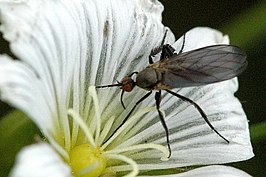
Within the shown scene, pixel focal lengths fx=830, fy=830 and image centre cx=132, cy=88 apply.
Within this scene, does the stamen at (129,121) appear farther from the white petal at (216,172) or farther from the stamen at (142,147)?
the white petal at (216,172)

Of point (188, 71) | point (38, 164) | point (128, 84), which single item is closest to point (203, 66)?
point (188, 71)

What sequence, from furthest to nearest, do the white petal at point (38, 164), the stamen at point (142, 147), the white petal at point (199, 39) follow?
1. the white petal at point (199, 39)
2. the stamen at point (142, 147)
3. the white petal at point (38, 164)

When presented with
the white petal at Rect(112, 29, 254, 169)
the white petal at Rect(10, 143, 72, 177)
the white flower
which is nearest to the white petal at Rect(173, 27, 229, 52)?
the white flower

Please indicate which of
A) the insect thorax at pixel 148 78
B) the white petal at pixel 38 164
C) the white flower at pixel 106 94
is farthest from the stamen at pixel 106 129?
the white petal at pixel 38 164

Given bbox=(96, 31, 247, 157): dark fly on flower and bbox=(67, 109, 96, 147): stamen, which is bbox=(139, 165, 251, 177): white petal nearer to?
bbox=(96, 31, 247, 157): dark fly on flower

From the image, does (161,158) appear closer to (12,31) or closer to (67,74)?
(67,74)

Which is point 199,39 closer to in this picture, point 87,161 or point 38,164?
point 87,161

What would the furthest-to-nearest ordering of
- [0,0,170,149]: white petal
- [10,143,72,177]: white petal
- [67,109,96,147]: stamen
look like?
[67,109,96,147]: stamen → [0,0,170,149]: white petal → [10,143,72,177]: white petal

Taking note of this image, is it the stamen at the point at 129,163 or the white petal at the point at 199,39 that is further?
the white petal at the point at 199,39
